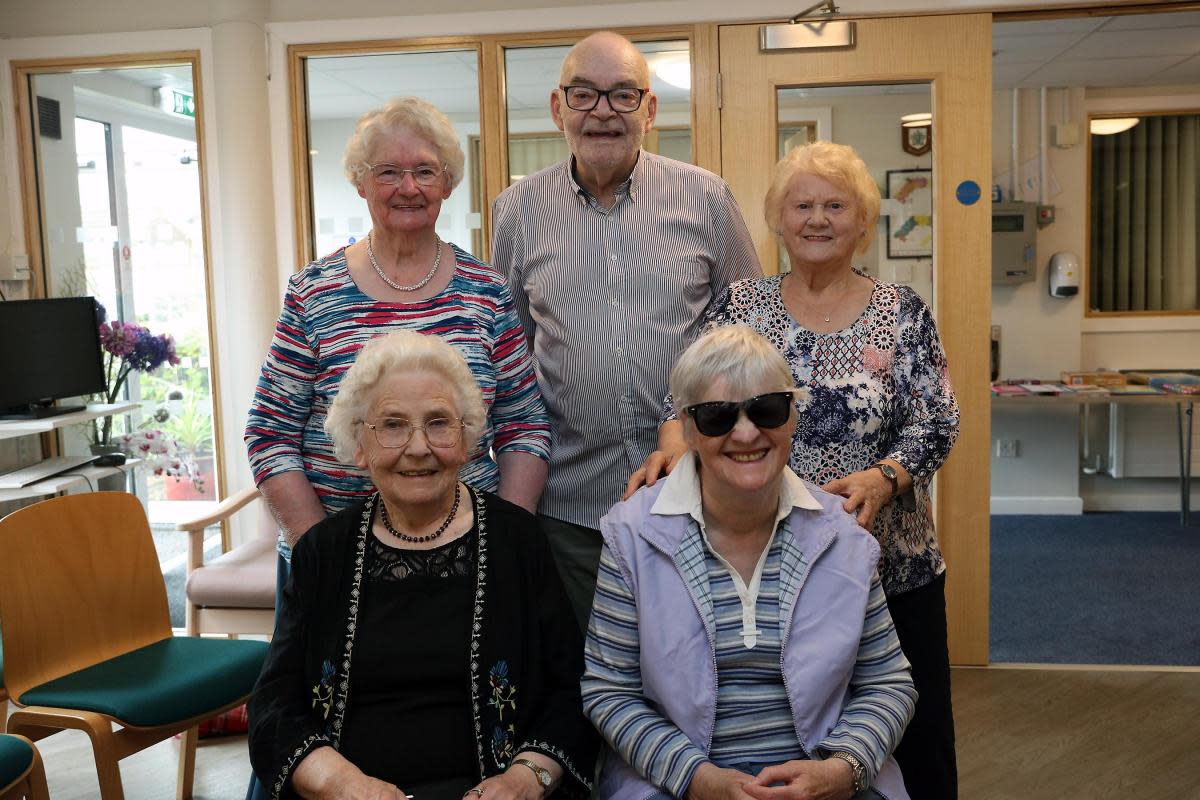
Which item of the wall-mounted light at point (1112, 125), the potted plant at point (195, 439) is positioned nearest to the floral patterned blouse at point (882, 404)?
the potted plant at point (195, 439)

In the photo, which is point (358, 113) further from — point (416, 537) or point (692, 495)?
point (692, 495)

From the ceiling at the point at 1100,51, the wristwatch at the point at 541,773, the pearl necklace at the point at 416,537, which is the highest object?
the ceiling at the point at 1100,51

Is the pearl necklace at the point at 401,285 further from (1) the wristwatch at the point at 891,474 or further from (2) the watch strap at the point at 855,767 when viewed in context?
(2) the watch strap at the point at 855,767

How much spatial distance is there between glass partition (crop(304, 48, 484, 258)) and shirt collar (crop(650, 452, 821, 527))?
2.37 metres

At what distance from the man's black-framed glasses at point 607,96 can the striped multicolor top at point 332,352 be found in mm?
399

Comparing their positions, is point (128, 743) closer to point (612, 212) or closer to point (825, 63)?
point (612, 212)


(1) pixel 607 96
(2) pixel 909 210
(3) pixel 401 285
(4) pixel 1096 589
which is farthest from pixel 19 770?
(4) pixel 1096 589

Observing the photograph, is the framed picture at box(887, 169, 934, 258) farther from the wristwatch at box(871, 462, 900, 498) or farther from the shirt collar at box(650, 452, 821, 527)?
the shirt collar at box(650, 452, 821, 527)

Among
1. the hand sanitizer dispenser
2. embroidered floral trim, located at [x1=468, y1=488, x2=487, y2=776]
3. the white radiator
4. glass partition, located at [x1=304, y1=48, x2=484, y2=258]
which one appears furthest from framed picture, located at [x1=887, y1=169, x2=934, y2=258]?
the white radiator

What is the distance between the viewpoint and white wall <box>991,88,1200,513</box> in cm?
668

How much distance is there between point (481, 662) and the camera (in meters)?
1.68

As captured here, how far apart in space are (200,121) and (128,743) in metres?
2.56

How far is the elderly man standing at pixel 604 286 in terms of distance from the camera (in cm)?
214

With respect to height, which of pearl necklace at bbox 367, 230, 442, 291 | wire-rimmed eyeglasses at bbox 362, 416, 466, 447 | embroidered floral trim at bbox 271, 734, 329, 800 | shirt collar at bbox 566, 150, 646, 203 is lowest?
embroidered floral trim at bbox 271, 734, 329, 800
